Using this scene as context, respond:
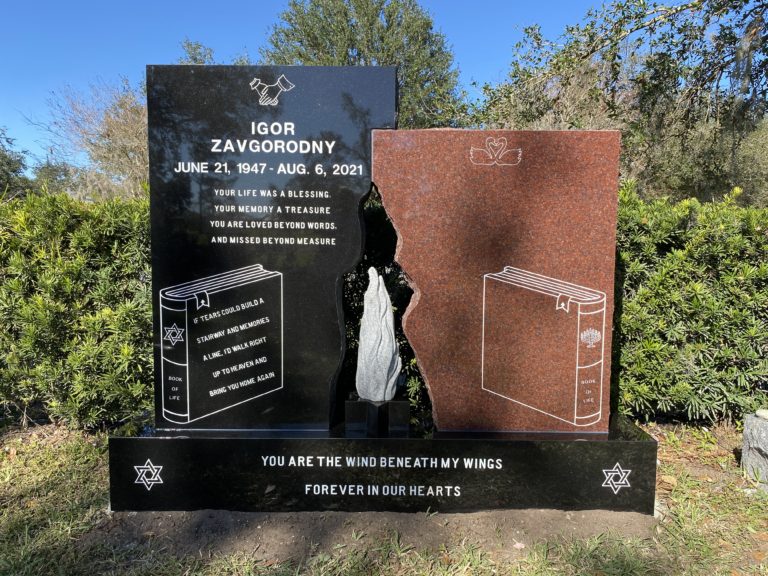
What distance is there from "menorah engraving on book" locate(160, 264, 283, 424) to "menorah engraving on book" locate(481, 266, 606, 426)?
1.31m

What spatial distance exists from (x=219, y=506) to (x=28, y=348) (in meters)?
1.88

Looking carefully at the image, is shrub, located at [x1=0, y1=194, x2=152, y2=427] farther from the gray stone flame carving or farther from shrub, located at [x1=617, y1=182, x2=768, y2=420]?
shrub, located at [x1=617, y1=182, x2=768, y2=420]

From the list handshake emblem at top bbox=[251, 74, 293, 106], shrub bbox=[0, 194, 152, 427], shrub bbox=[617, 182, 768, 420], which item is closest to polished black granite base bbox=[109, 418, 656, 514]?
shrub bbox=[0, 194, 152, 427]

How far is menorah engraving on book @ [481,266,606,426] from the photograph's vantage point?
306 centimetres

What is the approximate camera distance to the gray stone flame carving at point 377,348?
3.05m

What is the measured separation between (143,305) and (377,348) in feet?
6.02

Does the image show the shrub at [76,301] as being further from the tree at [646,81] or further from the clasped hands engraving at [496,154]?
the tree at [646,81]

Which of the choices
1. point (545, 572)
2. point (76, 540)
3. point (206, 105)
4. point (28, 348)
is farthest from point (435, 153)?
point (28, 348)

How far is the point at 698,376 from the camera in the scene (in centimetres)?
376

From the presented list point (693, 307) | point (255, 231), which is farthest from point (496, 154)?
point (693, 307)

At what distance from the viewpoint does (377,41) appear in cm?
1719

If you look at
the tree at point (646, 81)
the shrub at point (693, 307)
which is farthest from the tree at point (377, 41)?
the shrub at point (693, 307)

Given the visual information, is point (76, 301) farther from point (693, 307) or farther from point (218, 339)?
point (693, 307)

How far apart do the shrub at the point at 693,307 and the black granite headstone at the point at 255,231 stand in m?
2.11
